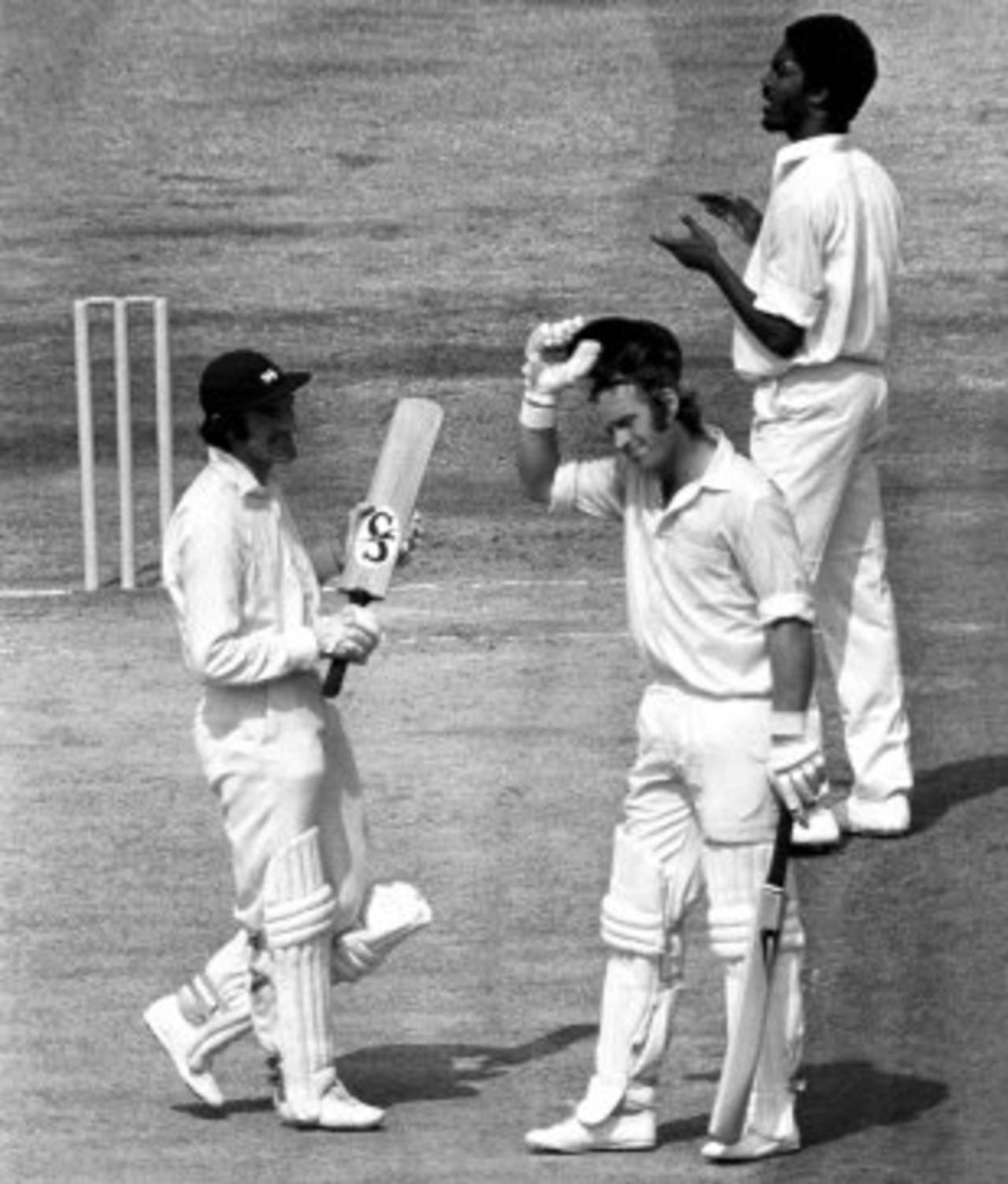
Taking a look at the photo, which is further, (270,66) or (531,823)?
(270,66)

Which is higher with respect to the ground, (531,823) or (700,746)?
(700,746)

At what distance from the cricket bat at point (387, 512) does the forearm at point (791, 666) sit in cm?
130

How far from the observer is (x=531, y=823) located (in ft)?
57.0

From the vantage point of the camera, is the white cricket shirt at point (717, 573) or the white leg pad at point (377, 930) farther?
the white leg pad at point (377, 930)

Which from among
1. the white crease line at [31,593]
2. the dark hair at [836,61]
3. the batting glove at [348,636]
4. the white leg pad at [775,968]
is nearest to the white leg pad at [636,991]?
the white leg pad at [775,968]

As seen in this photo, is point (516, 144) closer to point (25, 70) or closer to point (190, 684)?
point (25, 70)

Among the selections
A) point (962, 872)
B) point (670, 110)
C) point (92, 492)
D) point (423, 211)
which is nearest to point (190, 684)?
point (92, 492)

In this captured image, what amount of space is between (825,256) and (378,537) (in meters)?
2.44

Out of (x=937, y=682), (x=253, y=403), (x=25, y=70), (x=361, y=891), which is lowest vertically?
(x=25, y=70)

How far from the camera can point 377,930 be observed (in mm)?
14570

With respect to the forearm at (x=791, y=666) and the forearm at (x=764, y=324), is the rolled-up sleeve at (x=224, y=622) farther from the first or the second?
the forearm at (x=764, y=324)

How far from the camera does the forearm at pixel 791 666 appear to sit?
13.8 metres

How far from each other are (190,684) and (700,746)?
553 centimetres

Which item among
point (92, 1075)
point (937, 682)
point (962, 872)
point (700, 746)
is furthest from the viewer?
point (937, 682)
